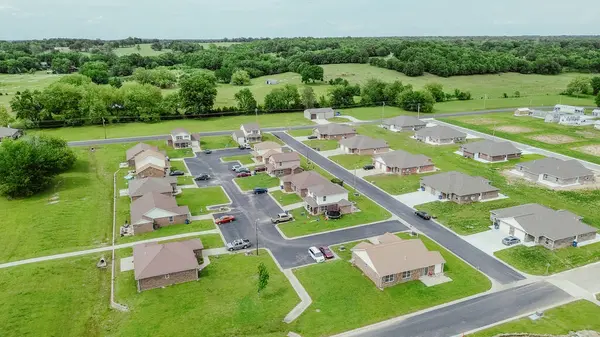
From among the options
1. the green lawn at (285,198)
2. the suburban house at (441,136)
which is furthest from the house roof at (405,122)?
the green lawn at (285,198)

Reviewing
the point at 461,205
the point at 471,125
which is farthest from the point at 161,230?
the point at 471,125

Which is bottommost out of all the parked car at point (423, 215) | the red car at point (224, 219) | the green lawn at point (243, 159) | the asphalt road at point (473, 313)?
the asphalt road at point (473, 313)

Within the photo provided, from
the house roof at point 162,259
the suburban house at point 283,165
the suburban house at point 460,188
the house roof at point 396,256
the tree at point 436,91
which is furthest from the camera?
the tree at point 436,91

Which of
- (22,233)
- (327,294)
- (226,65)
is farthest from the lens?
(226,65)

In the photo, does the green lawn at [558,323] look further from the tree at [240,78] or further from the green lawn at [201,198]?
the tree at [240,78]

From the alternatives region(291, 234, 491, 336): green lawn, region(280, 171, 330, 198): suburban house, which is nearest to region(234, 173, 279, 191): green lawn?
region(280, 171, 330, 198): suburban house

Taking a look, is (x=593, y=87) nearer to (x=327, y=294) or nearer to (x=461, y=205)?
(x=461, y=205)
